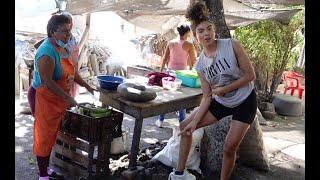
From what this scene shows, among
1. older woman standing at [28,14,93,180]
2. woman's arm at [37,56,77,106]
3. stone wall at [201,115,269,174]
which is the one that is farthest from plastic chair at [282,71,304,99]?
woman's arm at [37,56,77,106]

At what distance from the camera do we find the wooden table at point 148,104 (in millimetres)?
4242

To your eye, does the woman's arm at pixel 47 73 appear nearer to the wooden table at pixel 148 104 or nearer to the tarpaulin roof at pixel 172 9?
the wooden table at pixel 148 104

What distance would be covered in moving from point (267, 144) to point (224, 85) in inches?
121

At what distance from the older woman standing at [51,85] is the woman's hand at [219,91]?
151 centimetres

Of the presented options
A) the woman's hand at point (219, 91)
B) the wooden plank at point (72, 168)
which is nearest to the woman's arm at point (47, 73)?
the wooden plank at point (72, 168)

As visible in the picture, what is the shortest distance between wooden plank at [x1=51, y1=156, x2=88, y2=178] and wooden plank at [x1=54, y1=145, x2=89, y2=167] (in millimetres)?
79

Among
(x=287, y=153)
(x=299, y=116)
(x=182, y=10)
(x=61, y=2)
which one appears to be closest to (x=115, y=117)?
(x=287, y=153)

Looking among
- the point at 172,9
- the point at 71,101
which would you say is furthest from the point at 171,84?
the point at 172,9

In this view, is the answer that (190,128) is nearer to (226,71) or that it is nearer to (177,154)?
(226,71)

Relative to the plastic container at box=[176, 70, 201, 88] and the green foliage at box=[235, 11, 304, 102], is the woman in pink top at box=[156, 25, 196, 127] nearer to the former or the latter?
the plastic container at box=[176, 70, 201, 88]

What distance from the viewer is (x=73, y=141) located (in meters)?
4.52

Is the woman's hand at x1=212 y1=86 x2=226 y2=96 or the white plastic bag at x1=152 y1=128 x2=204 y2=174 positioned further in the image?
the white plastic bag at x1=152 y1=128 x2=204 y2=174

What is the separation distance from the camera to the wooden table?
13.9 ft
